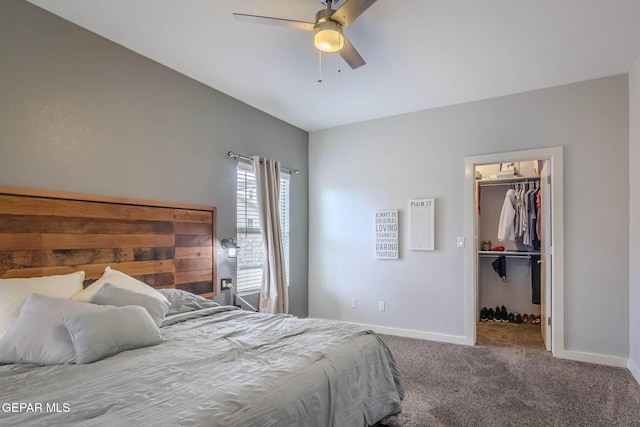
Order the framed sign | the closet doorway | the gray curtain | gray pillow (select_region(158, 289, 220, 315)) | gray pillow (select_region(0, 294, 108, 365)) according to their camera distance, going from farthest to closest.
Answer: the framed sign < the gray curtain < the closet doorway < gray pillow (select_region(158, 289, 220, 315)) < gray pillow (select_region(0, 294, 108, 365))

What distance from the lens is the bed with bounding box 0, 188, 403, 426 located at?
1271 mm

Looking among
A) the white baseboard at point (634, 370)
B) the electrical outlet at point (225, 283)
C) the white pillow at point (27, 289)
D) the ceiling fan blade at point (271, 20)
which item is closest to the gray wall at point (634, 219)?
the white baseboard at point (634, 370)

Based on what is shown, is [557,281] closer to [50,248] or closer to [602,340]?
[602,340]

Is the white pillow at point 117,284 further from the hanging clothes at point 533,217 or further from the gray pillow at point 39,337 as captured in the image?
the hanging clothes at point 533,217

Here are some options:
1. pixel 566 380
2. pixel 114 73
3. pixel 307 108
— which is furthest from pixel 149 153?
pixel 566 380

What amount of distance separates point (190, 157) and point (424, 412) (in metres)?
2.91

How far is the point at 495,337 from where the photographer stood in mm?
4262

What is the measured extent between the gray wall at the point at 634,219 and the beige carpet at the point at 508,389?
29 centimetres

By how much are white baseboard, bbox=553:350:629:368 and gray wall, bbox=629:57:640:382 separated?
9cm

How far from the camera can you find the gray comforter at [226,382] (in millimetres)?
1215

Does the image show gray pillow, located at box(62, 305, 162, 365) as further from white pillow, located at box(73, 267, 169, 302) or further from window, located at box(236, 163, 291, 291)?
window, located at box(236, 163, 291, 291)

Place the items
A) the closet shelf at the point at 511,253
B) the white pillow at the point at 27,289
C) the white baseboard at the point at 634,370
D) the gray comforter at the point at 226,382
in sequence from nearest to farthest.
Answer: the gray comforter at the point at 226,382
the white pillow at the point at 27,289
the white baseboard at the point at 634,370
the closet shelf at the point at 511,253

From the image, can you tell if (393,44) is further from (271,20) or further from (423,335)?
(423,335)

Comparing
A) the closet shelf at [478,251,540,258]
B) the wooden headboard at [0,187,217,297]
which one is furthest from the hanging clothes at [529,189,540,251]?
the wooden headboard at [0,187,217,297]
